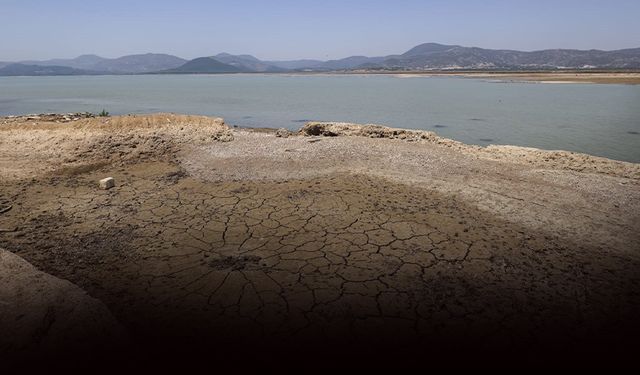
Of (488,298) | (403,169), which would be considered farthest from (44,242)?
(403,169)

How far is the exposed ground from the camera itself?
4383 mm

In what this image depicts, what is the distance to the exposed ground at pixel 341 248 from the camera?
14.4ft

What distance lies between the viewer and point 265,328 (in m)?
4.48

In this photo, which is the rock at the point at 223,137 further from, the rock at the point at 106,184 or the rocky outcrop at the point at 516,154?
the rock at the point at 106,184

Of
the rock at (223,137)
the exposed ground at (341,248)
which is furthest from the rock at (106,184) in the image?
the rock at (223,137)

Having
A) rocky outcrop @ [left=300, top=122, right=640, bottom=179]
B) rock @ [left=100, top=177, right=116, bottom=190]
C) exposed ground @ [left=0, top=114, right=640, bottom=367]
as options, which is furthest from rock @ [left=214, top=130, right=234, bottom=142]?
rock @ [left=100, top=177, right=116, bottom=190]

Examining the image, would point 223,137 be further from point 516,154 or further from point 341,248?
point 516,154

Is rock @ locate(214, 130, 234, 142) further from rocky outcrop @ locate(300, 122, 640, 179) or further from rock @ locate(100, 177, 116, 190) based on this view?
rock @ locate(100, 177, 116, 190)

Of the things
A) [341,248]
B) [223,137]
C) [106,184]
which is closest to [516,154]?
[341,248]

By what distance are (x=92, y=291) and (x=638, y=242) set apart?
8.99m

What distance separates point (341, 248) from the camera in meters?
6.41

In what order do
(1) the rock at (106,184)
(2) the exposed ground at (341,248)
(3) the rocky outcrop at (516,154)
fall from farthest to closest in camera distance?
(3) the rocky outcrop at (516,154) < (1) the rock at (106,184) < (2) the exposed ground at (341,248)

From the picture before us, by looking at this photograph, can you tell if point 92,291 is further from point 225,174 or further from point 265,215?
point 225,174

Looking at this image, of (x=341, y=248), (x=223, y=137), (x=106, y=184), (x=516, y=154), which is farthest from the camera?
(x=223, y=137)
